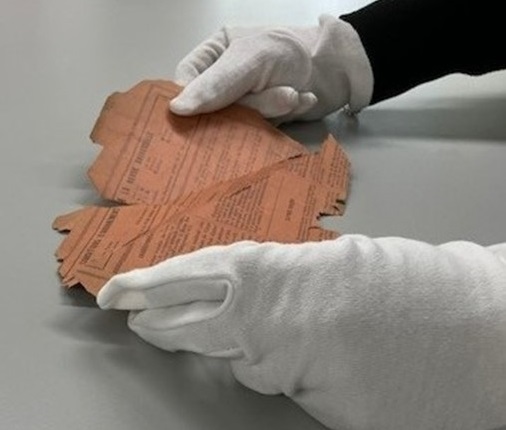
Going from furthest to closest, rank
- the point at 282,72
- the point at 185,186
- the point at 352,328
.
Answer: the point at 282,72 → the point at 185,186 → the point at 352,328

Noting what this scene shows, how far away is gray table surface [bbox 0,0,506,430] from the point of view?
0.44 meters

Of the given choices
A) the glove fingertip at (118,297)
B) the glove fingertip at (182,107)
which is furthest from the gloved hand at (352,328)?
the glove fingertip at (182,107)

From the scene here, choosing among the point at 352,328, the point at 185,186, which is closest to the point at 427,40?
the point at 185,186

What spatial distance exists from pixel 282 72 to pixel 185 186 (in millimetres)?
159

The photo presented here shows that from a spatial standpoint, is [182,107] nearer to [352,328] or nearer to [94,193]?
[94,193]

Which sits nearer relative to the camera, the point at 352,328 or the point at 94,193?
the point at 352,328

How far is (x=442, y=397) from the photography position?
43 centimetres

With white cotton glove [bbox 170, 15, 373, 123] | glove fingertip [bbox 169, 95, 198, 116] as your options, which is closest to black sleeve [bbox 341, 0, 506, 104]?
white cotton glove [bbox 170, 15, 373, 123]

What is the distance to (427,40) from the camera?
2.42ft

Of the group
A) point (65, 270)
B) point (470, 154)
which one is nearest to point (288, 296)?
point (65, 270)

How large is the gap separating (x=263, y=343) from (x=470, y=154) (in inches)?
12.6

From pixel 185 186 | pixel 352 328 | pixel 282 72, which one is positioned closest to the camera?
pixel 352 328

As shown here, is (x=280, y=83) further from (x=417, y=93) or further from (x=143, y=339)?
(x=143, y=339)

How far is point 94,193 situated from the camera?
60cm
